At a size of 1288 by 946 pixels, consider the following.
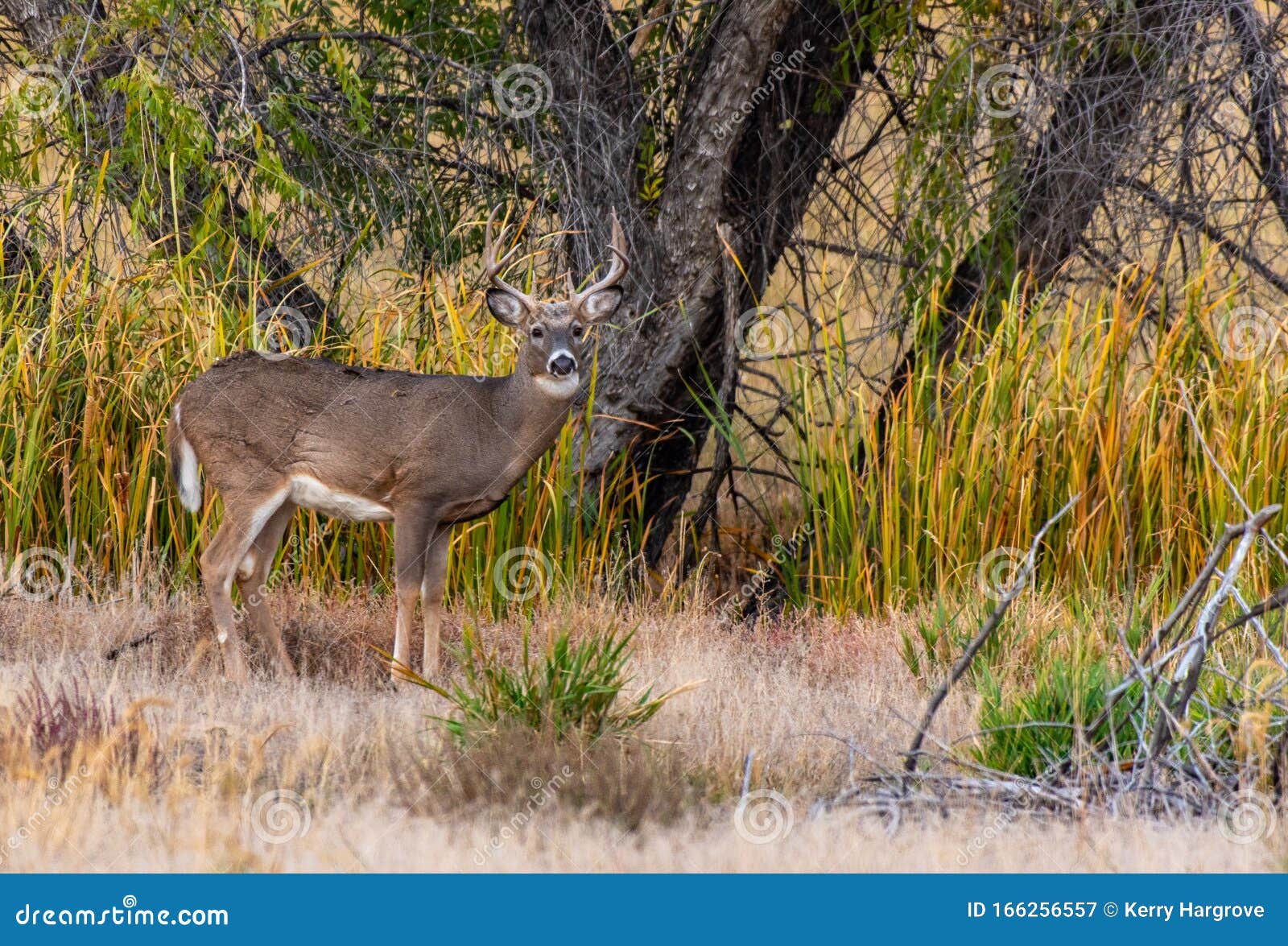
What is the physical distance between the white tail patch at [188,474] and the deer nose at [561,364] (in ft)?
4.96

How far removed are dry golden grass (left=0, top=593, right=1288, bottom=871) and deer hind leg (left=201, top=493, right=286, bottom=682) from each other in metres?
0.26

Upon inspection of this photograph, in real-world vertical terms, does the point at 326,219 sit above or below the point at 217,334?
above

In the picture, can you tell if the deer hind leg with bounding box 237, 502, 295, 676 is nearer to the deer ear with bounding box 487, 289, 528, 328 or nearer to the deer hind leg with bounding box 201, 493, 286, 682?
the deer hind leg with bounding box 201, 493, 286, 682

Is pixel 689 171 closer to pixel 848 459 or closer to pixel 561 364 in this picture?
pixel 848 459

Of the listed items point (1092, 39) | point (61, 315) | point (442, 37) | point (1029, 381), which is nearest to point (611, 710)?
point (1029, 381)

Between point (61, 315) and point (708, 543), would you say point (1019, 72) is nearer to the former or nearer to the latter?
point (708, 543)

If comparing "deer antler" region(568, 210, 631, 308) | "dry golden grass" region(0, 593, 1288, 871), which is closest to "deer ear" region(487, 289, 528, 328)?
"deer antler" region(568, 210, 631, 308)

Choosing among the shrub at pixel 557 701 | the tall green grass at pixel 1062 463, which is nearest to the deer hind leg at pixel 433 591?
the shrub at pixel 557 701

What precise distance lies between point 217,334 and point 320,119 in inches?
80.7

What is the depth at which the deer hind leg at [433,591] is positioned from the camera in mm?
6297

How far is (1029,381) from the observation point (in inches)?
295

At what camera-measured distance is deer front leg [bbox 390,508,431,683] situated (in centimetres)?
622

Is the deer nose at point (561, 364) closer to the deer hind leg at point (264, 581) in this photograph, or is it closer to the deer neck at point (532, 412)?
the deer neck at point (532, 412)

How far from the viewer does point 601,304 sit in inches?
256
